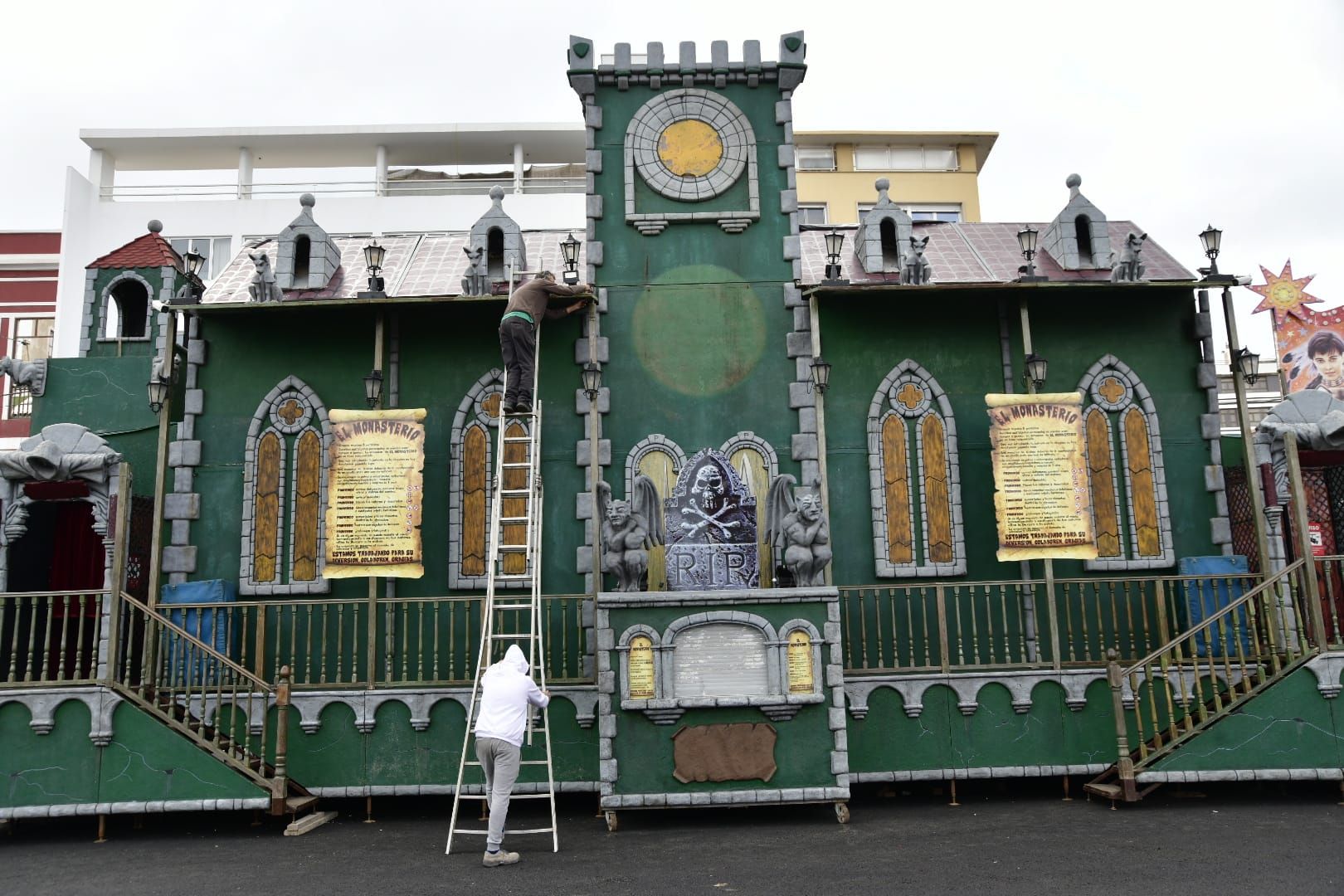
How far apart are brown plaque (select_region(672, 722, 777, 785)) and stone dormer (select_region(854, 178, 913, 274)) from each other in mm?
6828

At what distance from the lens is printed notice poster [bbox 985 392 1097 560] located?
1288 centimetres

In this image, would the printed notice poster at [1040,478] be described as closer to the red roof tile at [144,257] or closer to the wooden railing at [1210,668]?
the wooden railing at [1210,668]

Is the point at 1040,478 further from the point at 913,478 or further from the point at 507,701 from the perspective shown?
the point at 507,701

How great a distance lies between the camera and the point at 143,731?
11.4 metres

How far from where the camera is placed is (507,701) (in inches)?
371

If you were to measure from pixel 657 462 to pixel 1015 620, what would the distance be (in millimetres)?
5024

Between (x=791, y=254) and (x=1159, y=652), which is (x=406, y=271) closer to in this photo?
(x=791, y=254)

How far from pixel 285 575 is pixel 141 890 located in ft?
16.2

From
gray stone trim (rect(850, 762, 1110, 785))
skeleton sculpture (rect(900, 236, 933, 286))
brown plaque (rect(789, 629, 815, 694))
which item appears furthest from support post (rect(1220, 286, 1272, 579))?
brown plaque (rect(789, 629, 815, 694))

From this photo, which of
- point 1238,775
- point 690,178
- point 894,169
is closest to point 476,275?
point 690,178

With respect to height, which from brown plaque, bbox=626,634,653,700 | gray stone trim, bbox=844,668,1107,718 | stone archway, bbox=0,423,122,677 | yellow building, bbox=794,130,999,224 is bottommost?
gray stone trim, bbox=844,668,1107,718

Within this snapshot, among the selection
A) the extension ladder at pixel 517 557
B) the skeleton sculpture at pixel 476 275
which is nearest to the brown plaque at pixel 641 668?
the extension ladder at pixel 517 557

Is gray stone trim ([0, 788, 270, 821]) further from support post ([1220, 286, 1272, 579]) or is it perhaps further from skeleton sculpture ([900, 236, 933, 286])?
support post ([1220, 286, 1272, 579])

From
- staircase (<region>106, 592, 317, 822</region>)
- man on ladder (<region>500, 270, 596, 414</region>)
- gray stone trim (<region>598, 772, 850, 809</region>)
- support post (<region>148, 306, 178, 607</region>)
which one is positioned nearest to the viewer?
gray stone trim (<region>598, 772, 850, 809</region>)
